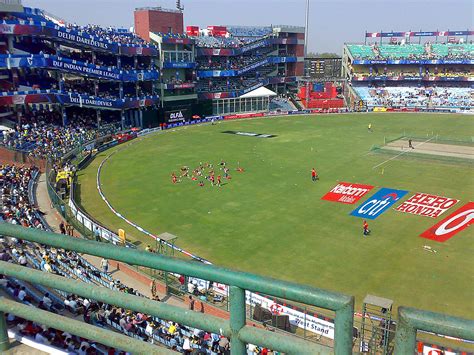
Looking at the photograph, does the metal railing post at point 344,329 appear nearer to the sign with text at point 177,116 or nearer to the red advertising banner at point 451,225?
the red advertising banner at point 451,225

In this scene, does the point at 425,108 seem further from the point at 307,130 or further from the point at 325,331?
the point at 325,331

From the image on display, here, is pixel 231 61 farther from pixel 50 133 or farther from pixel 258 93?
pixel 50 133

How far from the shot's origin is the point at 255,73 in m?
102

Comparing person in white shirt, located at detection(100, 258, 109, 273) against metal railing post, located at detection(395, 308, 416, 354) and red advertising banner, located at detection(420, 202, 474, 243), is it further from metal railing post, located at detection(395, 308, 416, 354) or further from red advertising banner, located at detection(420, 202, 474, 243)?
metal railing post, located at detection(395, 308, 416, 354)

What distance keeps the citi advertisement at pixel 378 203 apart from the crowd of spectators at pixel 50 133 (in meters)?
30.9

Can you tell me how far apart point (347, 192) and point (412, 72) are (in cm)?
8455

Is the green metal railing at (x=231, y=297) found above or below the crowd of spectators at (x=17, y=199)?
above

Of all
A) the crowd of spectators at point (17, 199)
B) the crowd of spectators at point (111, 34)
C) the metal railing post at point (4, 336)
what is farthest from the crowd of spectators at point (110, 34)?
the metal railing post at point (4, 336)

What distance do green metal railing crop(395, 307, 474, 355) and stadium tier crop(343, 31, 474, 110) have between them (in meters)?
99.4

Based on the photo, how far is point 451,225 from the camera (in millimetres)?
30391

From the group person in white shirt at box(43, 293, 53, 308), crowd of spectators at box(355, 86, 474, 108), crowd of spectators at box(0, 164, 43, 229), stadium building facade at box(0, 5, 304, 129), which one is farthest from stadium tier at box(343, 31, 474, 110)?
person in white shirt at box(43, 293, 53, 308)

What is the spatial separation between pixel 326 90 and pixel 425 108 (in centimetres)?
2222

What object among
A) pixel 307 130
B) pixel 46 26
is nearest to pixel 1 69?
pixel 46 26

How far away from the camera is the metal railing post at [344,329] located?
6.94 feet
